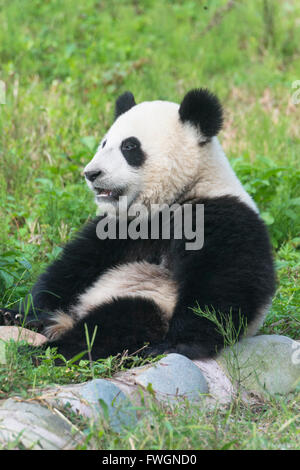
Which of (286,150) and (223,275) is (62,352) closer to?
(223,275)

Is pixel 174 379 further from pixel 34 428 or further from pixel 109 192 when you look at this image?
pixel 109 192

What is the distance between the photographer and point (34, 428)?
2.38 m

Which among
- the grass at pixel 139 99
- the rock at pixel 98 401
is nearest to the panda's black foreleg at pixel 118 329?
the grass at pixel 139 99

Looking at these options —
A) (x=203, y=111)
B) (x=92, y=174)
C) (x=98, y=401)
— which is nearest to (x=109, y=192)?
(x=92, y=174)

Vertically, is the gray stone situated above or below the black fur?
below

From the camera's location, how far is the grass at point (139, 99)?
2.84 meters

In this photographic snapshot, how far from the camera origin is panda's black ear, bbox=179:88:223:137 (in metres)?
3.61

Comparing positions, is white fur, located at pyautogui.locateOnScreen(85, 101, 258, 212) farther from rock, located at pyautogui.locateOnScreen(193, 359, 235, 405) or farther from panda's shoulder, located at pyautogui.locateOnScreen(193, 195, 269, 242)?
rock, located at pyautogui.locateOnScreen(193, 359, 235, 405)

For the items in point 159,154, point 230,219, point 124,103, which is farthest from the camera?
point 124,103

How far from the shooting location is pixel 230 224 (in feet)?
11.1

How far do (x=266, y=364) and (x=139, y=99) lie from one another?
399cm

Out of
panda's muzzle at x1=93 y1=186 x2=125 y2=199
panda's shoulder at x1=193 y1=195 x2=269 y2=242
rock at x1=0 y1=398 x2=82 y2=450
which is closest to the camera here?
rock at x1=0 y1=398 x2=82 y2=450

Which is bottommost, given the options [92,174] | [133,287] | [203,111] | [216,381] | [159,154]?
[216,381]

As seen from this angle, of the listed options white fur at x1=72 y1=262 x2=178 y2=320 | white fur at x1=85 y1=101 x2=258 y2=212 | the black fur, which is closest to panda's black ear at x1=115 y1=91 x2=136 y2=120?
white fur at x1=85 y1=101 x2=258 y2=212
